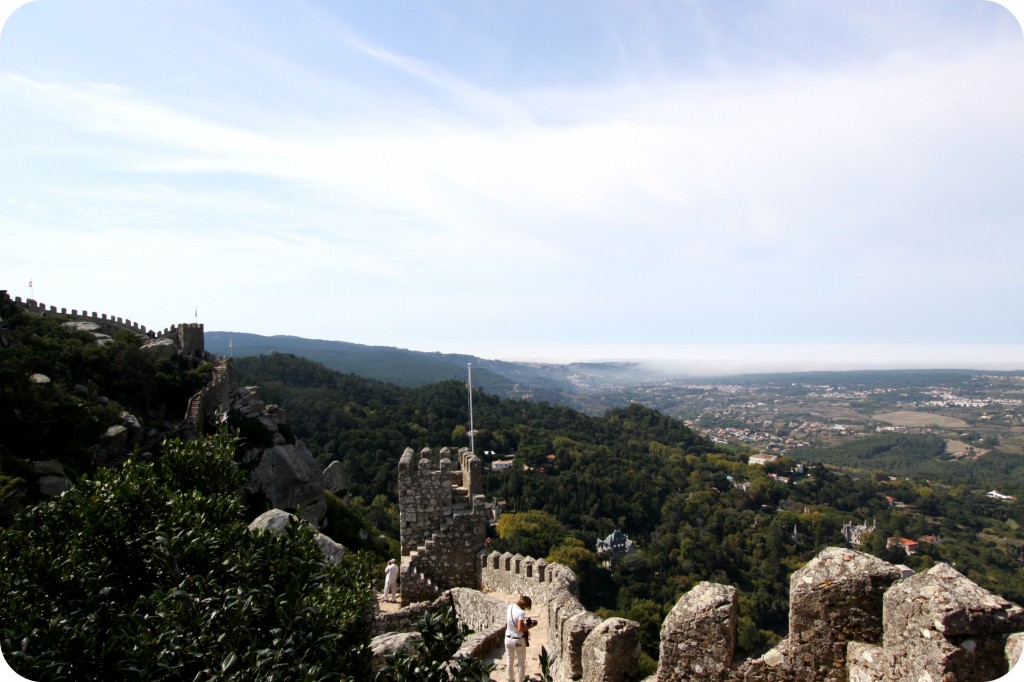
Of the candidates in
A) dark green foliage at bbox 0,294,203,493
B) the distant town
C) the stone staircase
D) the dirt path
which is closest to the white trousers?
the dirt path

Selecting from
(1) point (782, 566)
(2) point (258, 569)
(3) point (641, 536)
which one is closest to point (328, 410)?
(3) point (641, 536)

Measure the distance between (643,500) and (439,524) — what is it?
153 feet

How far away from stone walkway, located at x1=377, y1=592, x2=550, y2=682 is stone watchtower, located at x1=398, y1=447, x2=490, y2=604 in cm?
122

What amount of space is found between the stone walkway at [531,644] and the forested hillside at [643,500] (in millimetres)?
19548

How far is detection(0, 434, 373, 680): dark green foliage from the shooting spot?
5.19m

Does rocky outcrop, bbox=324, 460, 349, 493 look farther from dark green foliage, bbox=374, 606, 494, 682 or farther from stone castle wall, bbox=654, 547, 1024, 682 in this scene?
stone castle wall, bbox=654, 547, 1024, 682

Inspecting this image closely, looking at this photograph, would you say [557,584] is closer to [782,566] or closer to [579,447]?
[782,566]

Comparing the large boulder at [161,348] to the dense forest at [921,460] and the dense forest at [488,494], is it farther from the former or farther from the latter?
the dense forest at [921,460]

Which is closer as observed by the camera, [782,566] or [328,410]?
[782,566]

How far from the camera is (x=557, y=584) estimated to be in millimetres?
11836

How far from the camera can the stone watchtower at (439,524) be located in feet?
46.2

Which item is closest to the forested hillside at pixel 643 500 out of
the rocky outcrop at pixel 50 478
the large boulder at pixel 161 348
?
the large boulder at pixel 161 348

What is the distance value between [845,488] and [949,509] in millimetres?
10130

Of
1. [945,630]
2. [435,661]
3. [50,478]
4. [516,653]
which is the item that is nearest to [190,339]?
[50,478]
